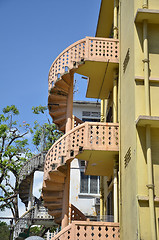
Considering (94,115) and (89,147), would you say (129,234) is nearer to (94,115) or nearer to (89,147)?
(89,147)

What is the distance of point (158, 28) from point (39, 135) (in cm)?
1727

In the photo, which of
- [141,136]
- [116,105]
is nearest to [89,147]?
[116,105]

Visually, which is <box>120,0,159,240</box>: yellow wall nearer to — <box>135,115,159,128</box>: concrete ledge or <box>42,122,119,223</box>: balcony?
<box>135,115,159,128</box>: concrete ledge

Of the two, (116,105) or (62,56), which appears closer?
(116,105)

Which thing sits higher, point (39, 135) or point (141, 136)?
point (39, 135)

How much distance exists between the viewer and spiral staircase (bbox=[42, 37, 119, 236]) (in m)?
12.6

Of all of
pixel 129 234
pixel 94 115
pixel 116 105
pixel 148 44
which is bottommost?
pixel 129 234

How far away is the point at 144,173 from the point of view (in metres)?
9.11

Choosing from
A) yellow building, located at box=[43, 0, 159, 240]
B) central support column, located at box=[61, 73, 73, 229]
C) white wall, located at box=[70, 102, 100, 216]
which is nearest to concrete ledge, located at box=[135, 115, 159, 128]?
yellow building, located at box=[43, 0, 159, 240]

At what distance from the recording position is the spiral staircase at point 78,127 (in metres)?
12.6

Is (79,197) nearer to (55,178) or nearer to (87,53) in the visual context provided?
(55,178)

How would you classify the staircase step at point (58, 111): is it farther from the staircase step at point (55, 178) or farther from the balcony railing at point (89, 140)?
the staircase step at point (55, 178)

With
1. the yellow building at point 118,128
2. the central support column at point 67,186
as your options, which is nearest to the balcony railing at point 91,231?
the yellow building at point 118,128

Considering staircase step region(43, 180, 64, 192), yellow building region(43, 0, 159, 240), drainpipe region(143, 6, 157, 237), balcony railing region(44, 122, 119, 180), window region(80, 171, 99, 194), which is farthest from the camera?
window region(80, 171, 99, 194)
